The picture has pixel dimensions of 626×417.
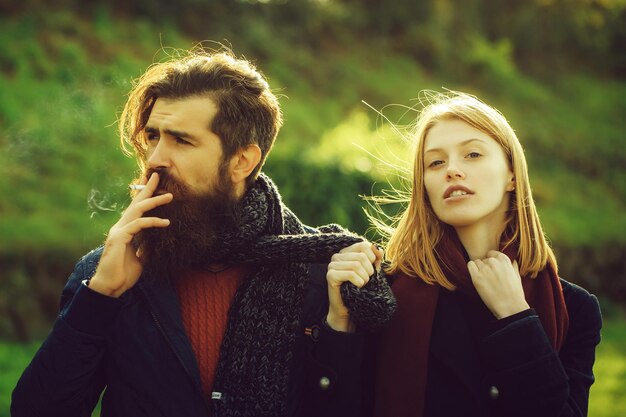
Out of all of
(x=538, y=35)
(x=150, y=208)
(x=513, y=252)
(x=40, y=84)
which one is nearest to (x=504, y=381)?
(x=513, y=252)

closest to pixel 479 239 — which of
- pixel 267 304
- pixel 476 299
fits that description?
pixel 476 299

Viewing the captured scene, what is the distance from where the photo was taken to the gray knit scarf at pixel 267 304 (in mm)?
2424

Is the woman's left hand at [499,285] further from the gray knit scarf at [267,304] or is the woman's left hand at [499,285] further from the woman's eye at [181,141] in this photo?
the woman's eye at [181,141]

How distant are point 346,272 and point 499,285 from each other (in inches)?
23.4

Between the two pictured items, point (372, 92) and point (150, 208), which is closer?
point (150, 208)

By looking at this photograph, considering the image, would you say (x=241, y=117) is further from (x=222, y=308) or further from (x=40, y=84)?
(x=40, y=84)

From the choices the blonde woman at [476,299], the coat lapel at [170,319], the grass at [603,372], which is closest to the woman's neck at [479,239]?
the blonde woman at [476,299]

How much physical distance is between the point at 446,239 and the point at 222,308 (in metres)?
0.98

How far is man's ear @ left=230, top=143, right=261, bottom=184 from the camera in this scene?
110 inches

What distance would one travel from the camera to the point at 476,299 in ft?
8.41

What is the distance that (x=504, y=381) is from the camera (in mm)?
2326

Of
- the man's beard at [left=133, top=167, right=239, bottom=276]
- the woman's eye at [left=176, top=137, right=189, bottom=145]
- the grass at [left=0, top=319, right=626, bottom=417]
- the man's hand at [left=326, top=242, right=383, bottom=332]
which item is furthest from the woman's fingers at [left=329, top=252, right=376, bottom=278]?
the grass at [left=0, top=319, right=626, bottom=417]

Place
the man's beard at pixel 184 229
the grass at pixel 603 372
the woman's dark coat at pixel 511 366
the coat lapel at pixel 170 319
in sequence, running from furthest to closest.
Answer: the grass at pixel 603 372
the man's beard at pixel 184 229
the coat lapel at pixel 170 319
the woman's dark coat at pixel 511 366

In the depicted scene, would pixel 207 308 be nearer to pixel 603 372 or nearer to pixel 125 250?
pixel 125 250
